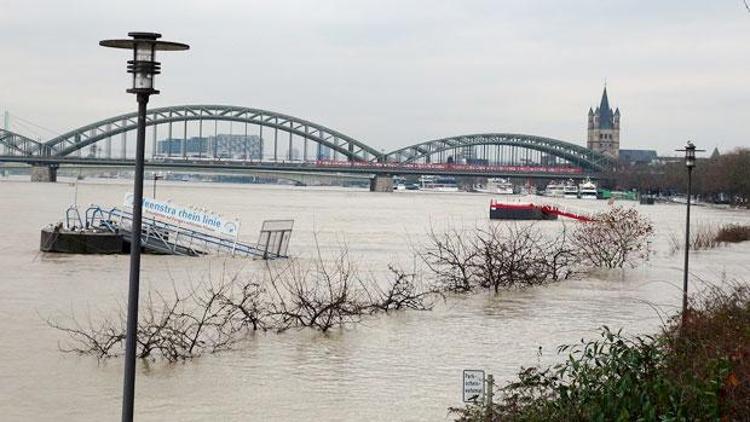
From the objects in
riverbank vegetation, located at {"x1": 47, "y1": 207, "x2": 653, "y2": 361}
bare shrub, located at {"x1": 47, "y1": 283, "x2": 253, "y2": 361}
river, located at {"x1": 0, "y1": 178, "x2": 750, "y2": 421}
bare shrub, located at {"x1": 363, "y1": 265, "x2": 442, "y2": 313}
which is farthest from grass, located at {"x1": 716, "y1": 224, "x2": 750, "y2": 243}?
bare shrub, located at {"x1": 47, "y1": 283, "x2": 253, "y2": 361}

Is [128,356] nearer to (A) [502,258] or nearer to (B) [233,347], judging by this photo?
(B) [233,347]

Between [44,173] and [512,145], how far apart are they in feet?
216

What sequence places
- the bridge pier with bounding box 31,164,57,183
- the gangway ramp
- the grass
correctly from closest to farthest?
the gangway ramp, the grass, the bridge pier with bounding box 31,164,57,183

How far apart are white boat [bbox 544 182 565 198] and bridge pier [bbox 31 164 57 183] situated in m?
63.8

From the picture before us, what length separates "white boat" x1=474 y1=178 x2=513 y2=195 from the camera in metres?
177

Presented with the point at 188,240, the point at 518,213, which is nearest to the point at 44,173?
the point at 518,213

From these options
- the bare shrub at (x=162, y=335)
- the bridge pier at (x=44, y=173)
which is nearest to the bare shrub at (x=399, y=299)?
the bare shrub at (x=162, y=335)

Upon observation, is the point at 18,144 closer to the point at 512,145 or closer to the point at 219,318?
the point at 512,145

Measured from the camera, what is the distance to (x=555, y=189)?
15925cm

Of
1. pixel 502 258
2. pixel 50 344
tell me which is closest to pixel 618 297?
pixel 502 258

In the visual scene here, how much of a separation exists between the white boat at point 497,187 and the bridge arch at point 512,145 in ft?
29.8

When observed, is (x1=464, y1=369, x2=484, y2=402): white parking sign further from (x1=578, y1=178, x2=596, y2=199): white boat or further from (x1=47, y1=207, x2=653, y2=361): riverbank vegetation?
(x1=578, y1=178, x2=596, y2=199): white boat

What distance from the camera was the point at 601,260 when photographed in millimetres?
32469

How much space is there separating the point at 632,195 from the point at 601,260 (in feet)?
376
